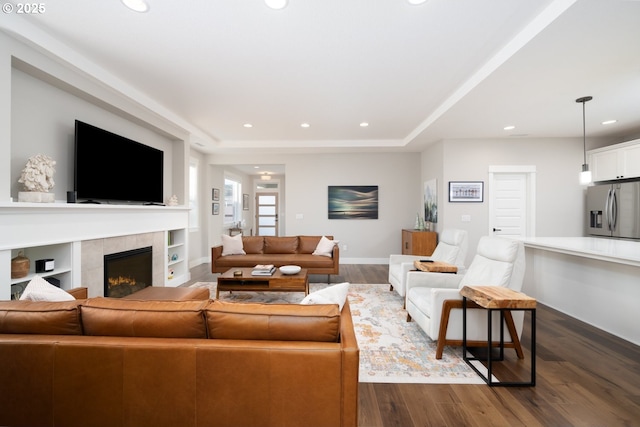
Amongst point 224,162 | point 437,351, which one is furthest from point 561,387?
point 224,162

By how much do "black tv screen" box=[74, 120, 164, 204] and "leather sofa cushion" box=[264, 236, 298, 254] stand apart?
1.98 m

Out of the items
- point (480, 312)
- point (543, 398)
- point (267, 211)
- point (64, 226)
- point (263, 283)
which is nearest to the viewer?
point (543, 398)

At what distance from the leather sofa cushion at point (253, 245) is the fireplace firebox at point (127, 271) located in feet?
5.35

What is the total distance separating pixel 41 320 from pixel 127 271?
100 inches

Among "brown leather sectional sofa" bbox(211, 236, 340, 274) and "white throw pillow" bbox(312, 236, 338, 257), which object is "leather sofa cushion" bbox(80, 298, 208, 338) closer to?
"brown leather sectional sofa" bbox(211, 236, 340, 274)

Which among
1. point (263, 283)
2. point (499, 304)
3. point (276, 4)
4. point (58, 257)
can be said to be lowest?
point (263, 283)

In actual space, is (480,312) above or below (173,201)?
below

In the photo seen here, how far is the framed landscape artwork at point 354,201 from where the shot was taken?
6.62 meters

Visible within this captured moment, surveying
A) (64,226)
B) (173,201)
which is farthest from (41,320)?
(173,201)

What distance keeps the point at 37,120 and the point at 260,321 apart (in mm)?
3191

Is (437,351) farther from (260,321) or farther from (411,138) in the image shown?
(411,138)

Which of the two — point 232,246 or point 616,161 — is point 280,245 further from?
point 616,161

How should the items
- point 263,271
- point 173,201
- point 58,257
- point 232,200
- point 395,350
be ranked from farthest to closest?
point 232,200 → point 173,201 → point 263,271 → point 58,257 → point 395,350

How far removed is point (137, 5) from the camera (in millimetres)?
2068
